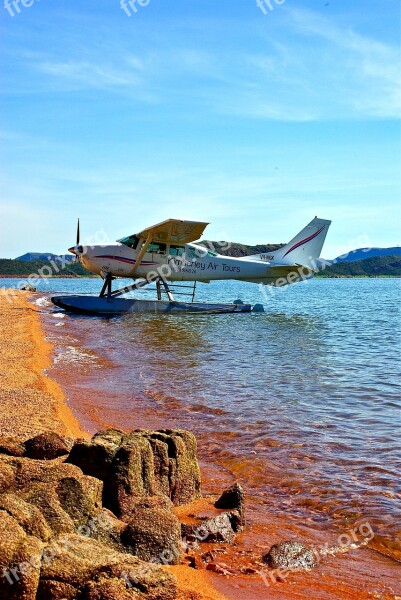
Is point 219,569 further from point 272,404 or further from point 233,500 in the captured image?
point 272,404

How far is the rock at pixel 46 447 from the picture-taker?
4430mm

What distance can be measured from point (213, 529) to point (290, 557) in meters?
0.58

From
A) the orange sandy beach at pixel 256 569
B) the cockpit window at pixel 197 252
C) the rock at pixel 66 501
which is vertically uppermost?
the cockpit window at pixel 197 252

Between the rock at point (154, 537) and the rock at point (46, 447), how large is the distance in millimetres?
1084

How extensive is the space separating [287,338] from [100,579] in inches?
640

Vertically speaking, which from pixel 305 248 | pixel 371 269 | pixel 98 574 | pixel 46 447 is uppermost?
pixel 371 269

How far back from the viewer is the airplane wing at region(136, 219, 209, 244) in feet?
77.3

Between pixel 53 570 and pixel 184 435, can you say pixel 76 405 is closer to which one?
pixel 184 435

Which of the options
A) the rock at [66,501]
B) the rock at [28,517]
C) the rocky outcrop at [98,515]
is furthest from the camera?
the rock at [66,501]

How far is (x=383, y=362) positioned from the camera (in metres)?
13.7

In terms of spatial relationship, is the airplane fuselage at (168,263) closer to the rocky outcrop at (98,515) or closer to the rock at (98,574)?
the rocky outcrop at (98,515)

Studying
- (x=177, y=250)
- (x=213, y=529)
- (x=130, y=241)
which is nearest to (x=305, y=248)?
(x=177, y=250)

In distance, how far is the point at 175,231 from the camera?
2461cm

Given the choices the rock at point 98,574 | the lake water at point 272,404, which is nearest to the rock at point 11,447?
the rock at point 98,574
